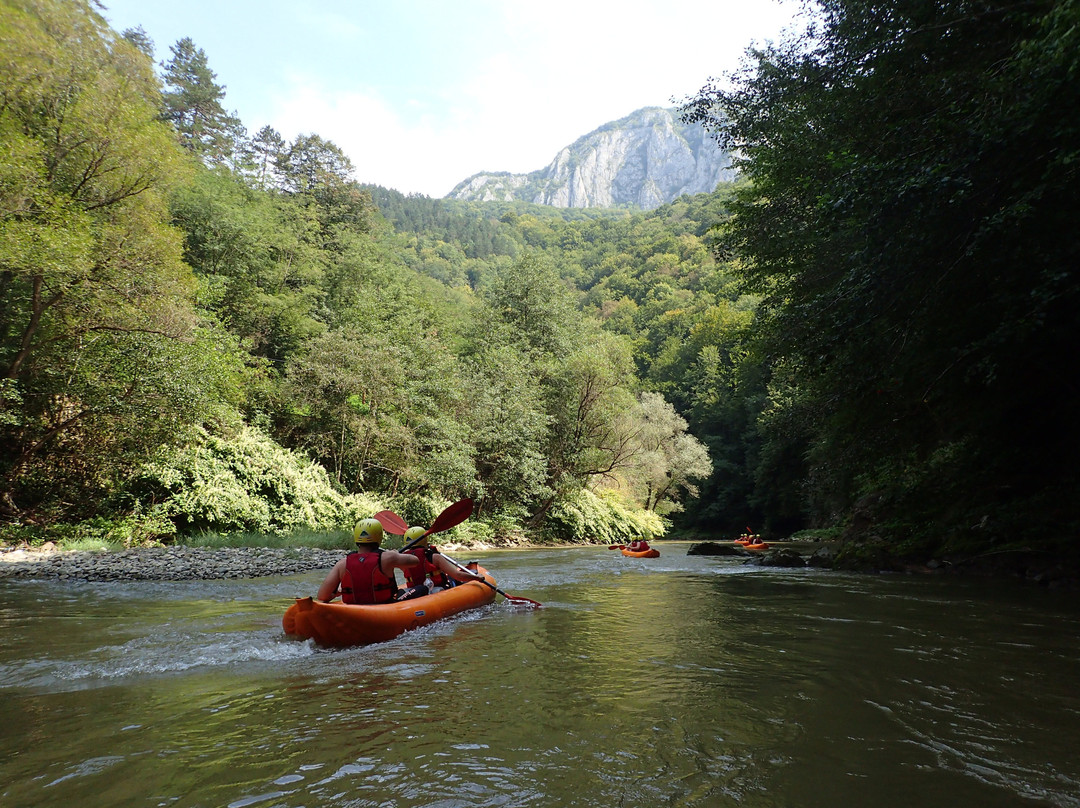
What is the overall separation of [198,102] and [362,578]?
3755cm

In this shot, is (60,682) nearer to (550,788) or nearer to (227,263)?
(550,788)

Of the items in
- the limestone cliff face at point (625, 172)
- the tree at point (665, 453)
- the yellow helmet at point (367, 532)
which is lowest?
the yellow helmet at point (367, 532)

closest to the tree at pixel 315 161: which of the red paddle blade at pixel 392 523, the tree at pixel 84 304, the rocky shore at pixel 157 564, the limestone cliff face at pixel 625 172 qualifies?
the tree at pixel 84 304

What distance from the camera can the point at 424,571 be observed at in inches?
266

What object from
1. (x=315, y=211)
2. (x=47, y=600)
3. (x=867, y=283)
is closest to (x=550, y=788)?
(x=867, y=283)

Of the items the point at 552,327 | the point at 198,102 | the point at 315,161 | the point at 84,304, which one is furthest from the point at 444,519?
the point at 198,102

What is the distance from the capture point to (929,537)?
399 inches

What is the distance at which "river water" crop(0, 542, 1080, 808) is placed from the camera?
7.64 feet

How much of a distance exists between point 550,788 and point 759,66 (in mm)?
13695

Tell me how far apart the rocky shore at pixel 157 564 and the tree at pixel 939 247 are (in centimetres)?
888

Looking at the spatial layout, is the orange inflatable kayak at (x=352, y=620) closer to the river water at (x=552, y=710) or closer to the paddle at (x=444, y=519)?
the river water at (x=552, y=710)

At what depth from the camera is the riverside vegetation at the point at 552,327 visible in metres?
5.82

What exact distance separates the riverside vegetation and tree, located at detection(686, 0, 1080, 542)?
4 cm

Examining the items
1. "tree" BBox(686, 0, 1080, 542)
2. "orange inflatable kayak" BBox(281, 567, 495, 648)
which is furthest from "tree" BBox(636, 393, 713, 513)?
"orange inflatable kayak" BBox(281, 567, 495, 648)
